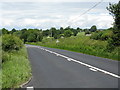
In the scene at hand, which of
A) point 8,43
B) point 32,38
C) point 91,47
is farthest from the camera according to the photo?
point 32,38

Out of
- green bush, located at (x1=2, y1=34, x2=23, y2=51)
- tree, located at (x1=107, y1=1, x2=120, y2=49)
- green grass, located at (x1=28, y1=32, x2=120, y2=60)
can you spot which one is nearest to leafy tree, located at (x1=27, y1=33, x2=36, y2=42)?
green grass, located at (x1=28, y1=32, x2=120, y2=60)

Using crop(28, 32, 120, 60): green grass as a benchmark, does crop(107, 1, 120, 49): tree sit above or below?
above

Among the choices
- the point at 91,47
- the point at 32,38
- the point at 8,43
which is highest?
the point at 8,43

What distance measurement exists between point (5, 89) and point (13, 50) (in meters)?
18.7

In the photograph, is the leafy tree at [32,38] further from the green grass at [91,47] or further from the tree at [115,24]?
the tree at [115,24]

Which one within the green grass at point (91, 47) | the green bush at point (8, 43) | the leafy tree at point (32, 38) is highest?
the green bush at point (8, 43)

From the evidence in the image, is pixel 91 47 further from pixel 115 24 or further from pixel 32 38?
pixel 32 38

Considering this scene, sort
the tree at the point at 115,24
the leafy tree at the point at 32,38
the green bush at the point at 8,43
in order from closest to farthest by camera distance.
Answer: the tree at the point at 115,24
the green bush at the point at 8,43
the leafy tree at the point at 32,38

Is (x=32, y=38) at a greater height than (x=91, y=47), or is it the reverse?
(x=91, y=47)

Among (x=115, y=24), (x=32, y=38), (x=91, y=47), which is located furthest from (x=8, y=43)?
(x=32, y=38)

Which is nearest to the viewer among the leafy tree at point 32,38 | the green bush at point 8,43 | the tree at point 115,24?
the tree at point 115,24

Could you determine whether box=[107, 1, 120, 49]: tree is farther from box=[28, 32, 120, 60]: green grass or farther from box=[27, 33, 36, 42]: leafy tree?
box=[27, 33, 36, 42]: leafy tree

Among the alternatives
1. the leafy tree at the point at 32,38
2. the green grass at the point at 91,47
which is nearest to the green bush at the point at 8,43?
the green grass at the point at 91,47

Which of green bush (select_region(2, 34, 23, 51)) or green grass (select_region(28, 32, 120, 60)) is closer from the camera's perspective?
green grass (select_region(28, 32, 120, 60))
